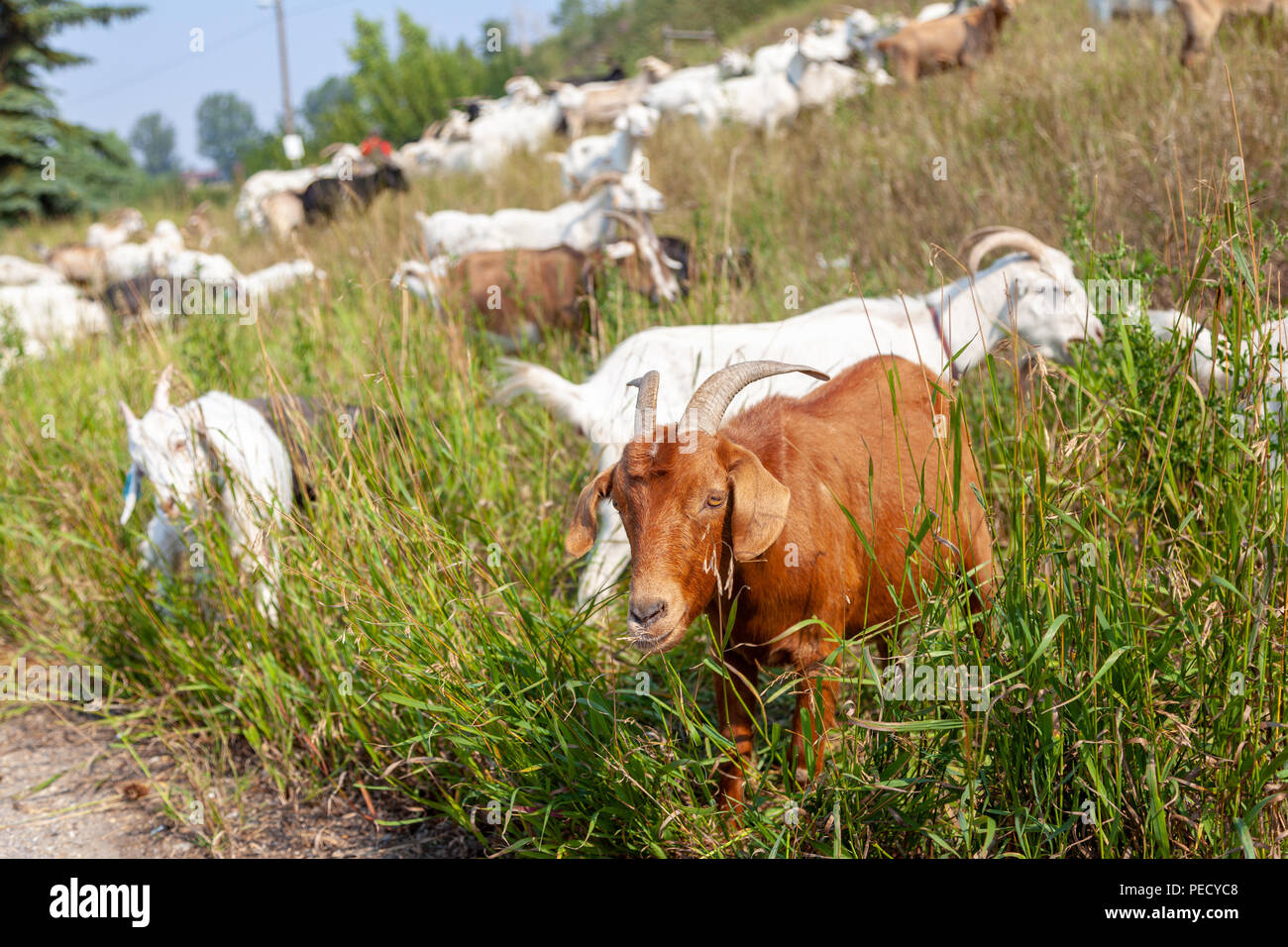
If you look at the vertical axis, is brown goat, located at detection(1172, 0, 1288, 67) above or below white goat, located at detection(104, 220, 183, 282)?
above

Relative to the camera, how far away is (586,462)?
420 centimetres

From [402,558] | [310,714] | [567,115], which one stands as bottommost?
[310,714]

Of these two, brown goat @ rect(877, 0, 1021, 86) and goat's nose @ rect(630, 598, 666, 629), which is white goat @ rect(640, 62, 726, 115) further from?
goat's nose @ rect(630, 598, 666, 629)

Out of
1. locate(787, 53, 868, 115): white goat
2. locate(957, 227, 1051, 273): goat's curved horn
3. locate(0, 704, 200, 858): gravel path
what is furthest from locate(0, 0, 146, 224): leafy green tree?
locate(957, 227, 1051, 273): goat's curved horn

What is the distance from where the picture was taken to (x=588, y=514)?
2.46 metres

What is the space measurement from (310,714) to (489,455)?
1.25 meters

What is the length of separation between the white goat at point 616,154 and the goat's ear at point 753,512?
8815 millimetres

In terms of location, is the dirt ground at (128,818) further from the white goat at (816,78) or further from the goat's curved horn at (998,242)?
the white goat at (816,78)

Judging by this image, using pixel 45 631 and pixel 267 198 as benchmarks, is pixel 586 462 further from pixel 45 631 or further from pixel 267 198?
pixel 267 198

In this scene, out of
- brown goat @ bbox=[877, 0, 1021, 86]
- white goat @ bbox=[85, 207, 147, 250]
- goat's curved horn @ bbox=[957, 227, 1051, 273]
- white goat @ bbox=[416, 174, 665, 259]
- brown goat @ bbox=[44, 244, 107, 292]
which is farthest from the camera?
white goat @ bbox=[85, 207, 147, 250]

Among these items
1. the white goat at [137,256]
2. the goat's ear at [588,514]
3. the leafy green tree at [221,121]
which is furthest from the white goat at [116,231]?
the leafy green tree at [221,121]

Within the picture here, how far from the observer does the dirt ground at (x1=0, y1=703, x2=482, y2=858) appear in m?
3.27

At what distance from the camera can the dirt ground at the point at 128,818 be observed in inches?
129

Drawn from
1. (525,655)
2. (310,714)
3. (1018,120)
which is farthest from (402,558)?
(1018,120)
